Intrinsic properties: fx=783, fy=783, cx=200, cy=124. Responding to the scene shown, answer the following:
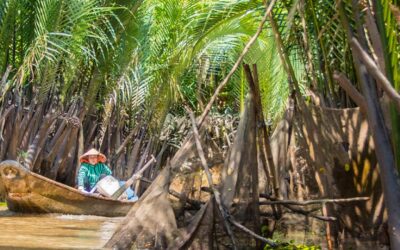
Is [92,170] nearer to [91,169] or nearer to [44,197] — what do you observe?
[91,169]

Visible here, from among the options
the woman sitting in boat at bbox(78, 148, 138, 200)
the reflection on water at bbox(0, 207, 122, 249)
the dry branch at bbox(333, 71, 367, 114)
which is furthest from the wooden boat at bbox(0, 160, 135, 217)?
the dry branch at bbox(333, 71, 367, 114)

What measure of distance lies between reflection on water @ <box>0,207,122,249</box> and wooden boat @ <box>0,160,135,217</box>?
13 centimetres

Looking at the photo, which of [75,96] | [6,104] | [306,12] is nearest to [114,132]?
[75,96]

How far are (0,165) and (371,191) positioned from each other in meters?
6.54

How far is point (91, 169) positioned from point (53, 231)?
176 inches

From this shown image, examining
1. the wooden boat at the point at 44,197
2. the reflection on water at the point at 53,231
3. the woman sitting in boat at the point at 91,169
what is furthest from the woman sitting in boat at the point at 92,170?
the reflection on water at the point at 53,231

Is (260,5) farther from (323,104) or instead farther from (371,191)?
(371,191)

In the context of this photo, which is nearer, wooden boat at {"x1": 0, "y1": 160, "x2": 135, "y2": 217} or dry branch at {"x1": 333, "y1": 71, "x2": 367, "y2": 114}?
dry branch at {"x1": 333, "y1": 71, "x2": 367, "y2": 114}

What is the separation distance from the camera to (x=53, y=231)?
930 centimetres

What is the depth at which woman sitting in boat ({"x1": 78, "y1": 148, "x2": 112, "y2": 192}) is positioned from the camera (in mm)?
13578

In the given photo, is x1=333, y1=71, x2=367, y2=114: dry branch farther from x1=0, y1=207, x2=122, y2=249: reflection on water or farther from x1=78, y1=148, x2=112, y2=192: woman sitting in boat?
x1=78, y1=148, x2=112, y2=192: woman sitting in boat

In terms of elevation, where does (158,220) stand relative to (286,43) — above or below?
below

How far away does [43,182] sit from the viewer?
11758mm

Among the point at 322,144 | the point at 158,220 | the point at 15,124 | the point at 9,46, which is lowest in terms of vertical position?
the point at 158,220
